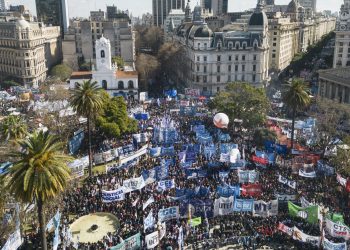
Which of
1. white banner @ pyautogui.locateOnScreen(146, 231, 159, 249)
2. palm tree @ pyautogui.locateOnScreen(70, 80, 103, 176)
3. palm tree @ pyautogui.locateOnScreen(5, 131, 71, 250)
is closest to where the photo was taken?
palm tree @ pyautogui.locateOnScreen(5, 131, 71, 250)

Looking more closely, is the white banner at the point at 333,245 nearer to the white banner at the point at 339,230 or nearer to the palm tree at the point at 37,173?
the white banner at the point at 339,230

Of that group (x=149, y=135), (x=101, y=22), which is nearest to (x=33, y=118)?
(x=149, y=135)

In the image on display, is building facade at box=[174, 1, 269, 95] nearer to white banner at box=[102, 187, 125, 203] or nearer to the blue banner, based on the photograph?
the blue banner

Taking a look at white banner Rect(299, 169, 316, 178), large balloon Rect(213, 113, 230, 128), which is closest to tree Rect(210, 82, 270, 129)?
large balloon Rect(213, 113, 230, 128)

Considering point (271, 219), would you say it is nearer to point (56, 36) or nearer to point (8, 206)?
point (8, 206)

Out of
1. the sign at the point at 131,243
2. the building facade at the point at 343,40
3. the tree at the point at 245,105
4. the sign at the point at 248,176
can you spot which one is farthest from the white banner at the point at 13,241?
the building facade at the point at 343,40

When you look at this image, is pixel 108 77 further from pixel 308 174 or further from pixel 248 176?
pixel 308 174

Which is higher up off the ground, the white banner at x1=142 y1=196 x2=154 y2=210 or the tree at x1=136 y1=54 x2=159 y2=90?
the tree at x1=136 y1=54 x2=159 y2=90
